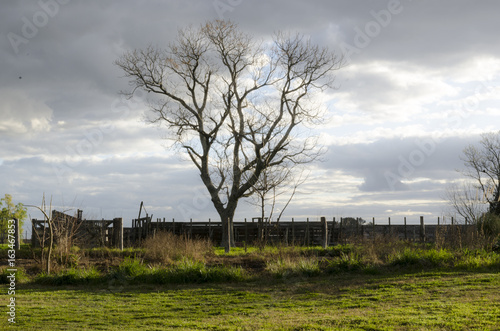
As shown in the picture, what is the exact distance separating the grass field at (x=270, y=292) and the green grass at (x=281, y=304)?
0.8 inches

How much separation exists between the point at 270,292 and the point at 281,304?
145 centimetres

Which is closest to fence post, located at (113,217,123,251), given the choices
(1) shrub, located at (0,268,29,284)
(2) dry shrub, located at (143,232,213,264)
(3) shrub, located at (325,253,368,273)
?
(2) dry shrub, located at (143,232,213,264)

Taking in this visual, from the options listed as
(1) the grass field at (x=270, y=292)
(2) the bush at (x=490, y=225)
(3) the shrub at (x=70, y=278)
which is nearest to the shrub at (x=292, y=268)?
(1) the grass field at (x=270, y=292)

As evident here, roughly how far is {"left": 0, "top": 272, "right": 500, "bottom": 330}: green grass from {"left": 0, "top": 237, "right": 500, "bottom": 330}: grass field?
0.02 metres

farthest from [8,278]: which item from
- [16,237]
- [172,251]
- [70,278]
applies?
[16,237]

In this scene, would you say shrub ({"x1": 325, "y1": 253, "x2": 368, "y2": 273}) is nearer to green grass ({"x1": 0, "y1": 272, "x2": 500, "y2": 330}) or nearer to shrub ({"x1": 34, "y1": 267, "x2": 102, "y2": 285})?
green grass ({"x1": 0, "y1": 272, "x2": 500, "y2": 330})

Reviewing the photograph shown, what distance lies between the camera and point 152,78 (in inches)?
1193

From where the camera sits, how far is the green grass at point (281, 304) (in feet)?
25.2

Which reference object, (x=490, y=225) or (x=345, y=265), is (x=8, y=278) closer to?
(x=345, y=265)

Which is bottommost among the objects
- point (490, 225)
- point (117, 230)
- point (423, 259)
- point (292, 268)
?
point (292, 268)

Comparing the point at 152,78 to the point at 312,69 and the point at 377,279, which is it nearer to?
the point at 312,69

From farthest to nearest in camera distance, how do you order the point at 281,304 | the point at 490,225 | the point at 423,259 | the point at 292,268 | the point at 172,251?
1. the point at 490,225
2. the point at 172,251
3. the point at 423,259
4. the point at 292,268
5. the point at 281,304

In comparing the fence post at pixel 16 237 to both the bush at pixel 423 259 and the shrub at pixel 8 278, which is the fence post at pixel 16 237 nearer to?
the shrub at pixel 8 278

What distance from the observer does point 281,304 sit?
955 cm
